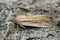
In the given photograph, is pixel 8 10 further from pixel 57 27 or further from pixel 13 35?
pixel 57 27

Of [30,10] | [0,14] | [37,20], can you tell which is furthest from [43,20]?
[0,14]

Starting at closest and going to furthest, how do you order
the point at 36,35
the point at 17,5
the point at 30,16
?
the point at 36,35 < the point at 30,16 < the point at 17,5

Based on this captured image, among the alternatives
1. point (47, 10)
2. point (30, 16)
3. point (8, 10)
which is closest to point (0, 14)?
point (8, 10)

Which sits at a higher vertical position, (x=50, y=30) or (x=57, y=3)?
(x=57, y=3)

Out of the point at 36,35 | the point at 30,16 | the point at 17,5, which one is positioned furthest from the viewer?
the point at 17,5

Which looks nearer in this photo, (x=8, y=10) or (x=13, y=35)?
(x=13, y=35)

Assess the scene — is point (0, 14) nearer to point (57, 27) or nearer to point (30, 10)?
point (30, 10)
